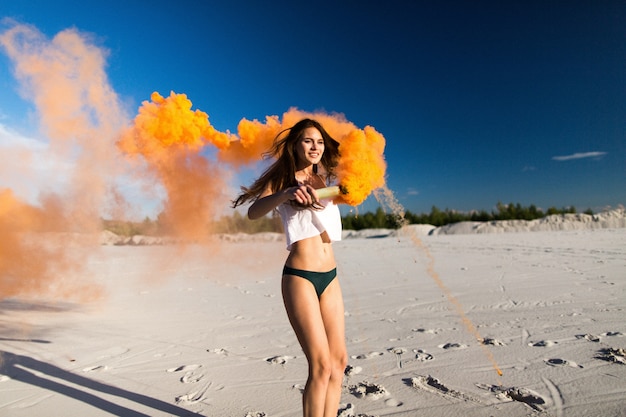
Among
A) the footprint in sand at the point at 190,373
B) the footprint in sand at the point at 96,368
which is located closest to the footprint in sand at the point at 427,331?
the footprint in sand at the point at 190,373

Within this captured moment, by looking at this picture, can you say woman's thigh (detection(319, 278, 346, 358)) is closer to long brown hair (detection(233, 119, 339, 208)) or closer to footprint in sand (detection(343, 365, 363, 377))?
long brown hair (detection(233, 119, 339, 208))

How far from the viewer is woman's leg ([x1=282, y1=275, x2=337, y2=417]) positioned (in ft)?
8.45

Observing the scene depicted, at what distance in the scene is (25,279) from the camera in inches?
264

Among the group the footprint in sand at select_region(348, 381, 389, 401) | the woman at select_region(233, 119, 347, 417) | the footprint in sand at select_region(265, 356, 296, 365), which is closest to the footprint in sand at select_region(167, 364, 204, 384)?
the footprint in sand at select_region(265, 356, 296, 365)

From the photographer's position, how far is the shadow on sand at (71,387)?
3.79 m

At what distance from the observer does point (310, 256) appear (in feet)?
9.16

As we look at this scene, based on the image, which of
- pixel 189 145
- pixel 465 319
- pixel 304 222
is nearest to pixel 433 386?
Answer: pixel 304 222

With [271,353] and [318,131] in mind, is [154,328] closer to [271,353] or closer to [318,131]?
[271,353]

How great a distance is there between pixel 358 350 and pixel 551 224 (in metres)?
27.9

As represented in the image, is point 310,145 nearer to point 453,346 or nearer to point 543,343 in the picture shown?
point 453,346

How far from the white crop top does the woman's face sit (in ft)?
1.20

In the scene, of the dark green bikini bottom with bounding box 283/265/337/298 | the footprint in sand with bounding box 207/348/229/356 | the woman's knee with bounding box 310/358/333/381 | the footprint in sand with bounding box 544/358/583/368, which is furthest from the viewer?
the footprint in sand with bounding box 207/348/229/356

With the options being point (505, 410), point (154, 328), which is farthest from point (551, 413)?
point (154, 328)

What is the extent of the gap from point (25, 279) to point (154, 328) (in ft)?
7.90
